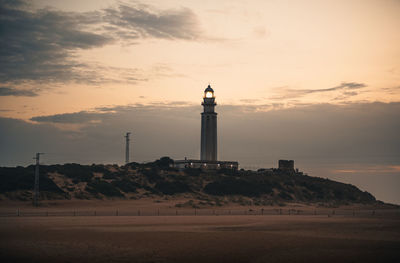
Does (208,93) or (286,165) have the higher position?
(208,93)

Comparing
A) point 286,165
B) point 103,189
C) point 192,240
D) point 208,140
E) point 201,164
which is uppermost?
point 208,140

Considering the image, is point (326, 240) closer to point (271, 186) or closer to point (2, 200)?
point (2, 200)

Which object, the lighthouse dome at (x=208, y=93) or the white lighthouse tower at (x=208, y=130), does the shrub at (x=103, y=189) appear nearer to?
the white lighthouse tower at (x=208, y=130)

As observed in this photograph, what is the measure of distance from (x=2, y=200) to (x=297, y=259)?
46.7 m

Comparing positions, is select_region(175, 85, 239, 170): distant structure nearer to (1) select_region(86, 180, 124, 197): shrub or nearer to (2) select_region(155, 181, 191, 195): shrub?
(2) select_region(155, 181, 191, 195): shrub

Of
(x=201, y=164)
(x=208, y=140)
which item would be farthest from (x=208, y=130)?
(x=201, y=164)

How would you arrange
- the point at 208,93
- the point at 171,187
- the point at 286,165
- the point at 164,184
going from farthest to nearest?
1. the point at 286,165
2. the point at 208,93
3. the point at 164,184
4. the point at 171,187

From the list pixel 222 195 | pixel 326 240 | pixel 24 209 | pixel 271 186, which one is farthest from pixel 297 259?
pixel 271 186

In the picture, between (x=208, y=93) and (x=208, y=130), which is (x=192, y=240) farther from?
(x=208, y=93)

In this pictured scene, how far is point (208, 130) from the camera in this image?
323ft

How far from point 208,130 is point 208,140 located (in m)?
2.03

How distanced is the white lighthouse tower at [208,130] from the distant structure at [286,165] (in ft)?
64.5

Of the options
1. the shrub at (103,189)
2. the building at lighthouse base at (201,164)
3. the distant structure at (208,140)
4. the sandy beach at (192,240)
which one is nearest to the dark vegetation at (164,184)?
the shrub at (103,189)

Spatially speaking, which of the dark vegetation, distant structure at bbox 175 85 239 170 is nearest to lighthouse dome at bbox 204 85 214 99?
distant structure at bbox 175 85 239 170
